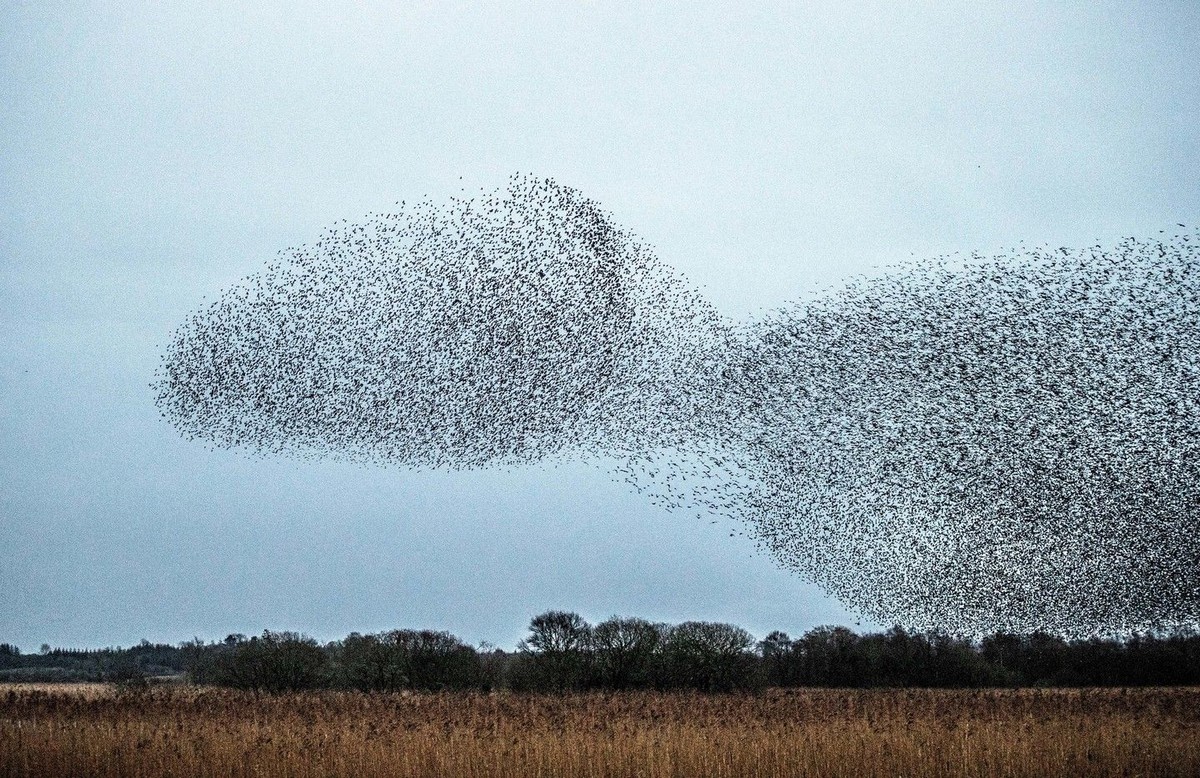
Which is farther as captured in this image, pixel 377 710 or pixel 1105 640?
pixel 1105 640

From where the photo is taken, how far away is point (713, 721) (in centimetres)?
2173

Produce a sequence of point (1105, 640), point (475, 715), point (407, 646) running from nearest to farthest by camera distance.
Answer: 1. point (475, 715)
2. point (407, 646)
3. point (1105, 640)

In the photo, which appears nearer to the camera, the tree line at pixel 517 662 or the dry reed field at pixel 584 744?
the dry reed field at pixel 584 744

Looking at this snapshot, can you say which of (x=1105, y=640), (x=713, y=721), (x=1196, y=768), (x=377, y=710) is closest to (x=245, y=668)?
(x=377, y=710)

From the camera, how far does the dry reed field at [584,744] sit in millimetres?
17688

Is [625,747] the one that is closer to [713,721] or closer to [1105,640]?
[713,721]

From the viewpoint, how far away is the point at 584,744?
18688mm

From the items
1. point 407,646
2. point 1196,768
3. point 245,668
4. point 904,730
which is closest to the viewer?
point 1196,768

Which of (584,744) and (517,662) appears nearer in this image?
(584,744)

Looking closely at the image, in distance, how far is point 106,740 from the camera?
18.8m

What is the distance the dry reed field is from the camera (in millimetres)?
17688

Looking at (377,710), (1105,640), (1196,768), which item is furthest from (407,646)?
(1105,640)

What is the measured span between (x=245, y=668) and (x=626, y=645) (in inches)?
569

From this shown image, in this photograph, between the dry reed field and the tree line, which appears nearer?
the dry reed field
